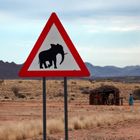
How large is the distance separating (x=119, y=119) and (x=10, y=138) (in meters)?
10.9

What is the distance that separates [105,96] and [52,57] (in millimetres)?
47438

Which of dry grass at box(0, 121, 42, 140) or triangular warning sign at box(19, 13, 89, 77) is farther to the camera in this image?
dry grass at box(0, 121, 42, 140)

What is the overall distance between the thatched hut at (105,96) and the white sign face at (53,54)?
151 feet

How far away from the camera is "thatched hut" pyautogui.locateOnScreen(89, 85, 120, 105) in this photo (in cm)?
5538

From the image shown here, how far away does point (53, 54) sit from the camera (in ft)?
29.8

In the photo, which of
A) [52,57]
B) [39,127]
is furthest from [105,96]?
[52,57]

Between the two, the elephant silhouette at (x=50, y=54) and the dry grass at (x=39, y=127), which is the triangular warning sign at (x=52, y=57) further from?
the dry grass at (x=39, y=127)

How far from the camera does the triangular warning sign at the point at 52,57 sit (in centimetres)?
886

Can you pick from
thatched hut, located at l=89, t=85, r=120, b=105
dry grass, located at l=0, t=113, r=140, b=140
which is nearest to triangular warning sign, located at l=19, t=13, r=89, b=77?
dry grass, located at l=0, t=113, r=140, b=140

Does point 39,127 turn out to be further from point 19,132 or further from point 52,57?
point 52,57

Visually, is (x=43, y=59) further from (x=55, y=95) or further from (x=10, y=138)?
(x=55, y=95)

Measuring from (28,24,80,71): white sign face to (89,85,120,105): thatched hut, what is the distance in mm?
46062

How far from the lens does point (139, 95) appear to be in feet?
241

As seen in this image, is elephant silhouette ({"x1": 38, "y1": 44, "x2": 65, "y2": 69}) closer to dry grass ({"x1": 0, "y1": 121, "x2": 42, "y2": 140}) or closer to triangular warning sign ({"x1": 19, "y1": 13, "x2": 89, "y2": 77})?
triangular warning sign ({"x1": 19, "y1": 13, "x2": 89, "y2": 77})
